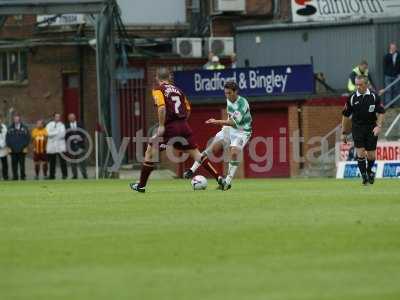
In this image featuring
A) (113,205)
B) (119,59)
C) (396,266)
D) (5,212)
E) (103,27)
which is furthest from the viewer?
(119,59)

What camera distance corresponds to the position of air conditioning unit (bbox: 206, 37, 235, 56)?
50.8m

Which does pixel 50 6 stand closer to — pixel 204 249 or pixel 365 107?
pixel 365 107

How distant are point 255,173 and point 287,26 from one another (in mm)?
5634

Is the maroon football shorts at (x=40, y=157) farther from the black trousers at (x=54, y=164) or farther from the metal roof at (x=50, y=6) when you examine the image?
the metal roof at (x=50, y=6)

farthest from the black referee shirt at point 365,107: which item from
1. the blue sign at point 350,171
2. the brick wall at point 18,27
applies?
the brick wall at point 18,27

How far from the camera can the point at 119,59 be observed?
154 feet

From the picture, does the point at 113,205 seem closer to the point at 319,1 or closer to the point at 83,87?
the point at 319,1

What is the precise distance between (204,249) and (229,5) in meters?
37.8

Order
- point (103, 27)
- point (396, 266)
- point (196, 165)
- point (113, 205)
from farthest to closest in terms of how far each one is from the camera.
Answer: point (103, 27) < point (196, 165) < point (113, 205) < point (396, 266)

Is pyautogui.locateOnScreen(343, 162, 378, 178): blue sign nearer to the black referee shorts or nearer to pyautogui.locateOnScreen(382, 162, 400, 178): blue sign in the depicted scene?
pyautogui.locateOnScreen(382, 162, 400, 178): blue sign

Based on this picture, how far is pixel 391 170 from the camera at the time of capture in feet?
124

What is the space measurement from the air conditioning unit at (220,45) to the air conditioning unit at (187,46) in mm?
370

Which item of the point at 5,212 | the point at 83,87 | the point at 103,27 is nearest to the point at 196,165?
the point at 5,212

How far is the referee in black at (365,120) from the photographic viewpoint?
28078 mm
